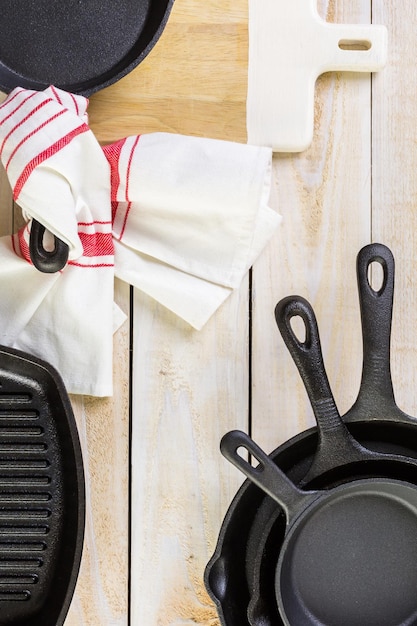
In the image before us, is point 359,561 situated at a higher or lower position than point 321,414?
lower

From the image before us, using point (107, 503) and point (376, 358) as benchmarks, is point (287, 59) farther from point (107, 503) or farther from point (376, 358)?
point (107, 503)

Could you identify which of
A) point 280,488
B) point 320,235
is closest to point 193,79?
point 320,235

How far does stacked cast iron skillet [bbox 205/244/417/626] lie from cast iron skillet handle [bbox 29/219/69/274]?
0.66 ft

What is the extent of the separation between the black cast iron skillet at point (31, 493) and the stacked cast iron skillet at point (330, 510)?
0.18m

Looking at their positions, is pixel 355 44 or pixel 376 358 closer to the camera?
pixel 376 358

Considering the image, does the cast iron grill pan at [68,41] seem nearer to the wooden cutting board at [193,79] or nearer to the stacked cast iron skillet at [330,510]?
the wooden cutting board at [193,79]

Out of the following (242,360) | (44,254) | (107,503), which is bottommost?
(107,503)

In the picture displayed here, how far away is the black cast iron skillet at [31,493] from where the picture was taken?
84 cm

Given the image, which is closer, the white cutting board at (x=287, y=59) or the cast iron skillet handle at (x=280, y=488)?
the cast iron skillet handle at (x=280, y=488)

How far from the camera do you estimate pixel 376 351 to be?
2.48 ft

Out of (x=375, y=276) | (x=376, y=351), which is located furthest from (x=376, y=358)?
(x=375, y=276)

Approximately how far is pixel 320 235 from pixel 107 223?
212 mm

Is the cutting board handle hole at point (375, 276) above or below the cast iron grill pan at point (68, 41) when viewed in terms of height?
below

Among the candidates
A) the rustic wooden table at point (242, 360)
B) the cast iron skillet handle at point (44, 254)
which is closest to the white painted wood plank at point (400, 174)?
the rustic wooden table at point (242, 360)
